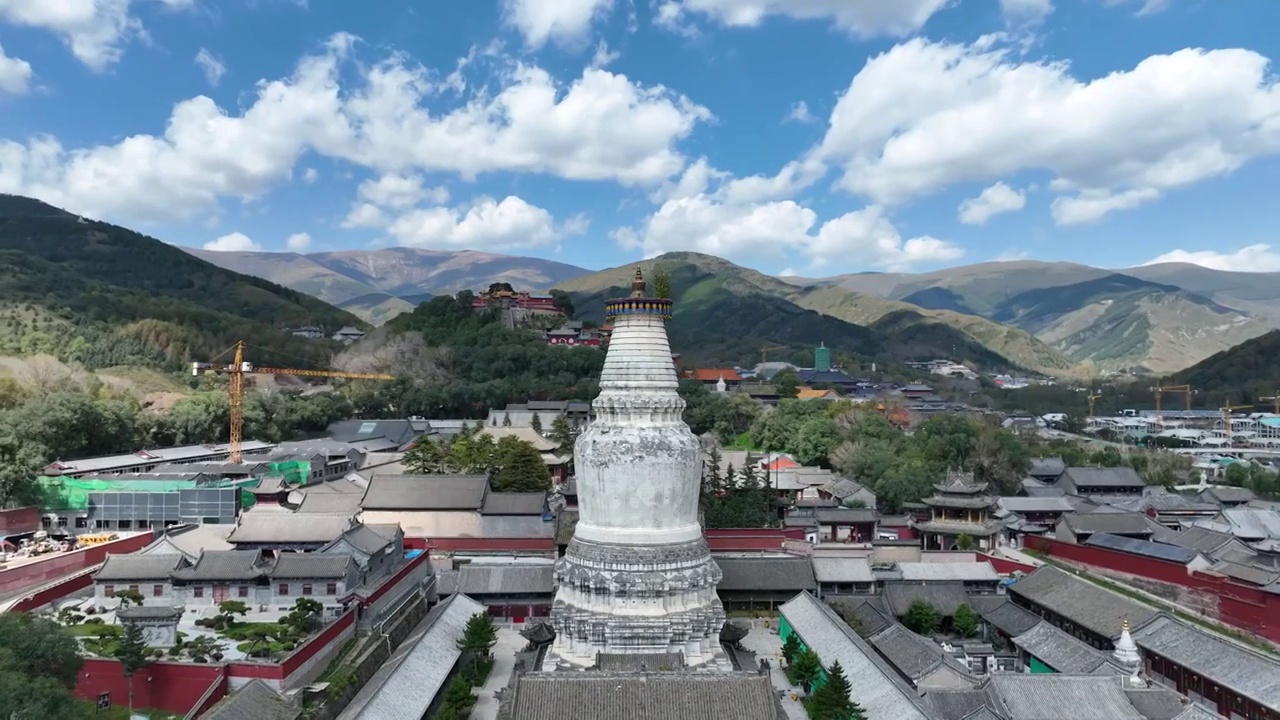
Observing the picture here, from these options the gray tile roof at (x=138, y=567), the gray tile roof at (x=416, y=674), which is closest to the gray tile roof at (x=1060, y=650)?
the gray tile roof at (x=416, y=674)

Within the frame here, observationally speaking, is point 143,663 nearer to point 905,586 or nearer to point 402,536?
point 402,536

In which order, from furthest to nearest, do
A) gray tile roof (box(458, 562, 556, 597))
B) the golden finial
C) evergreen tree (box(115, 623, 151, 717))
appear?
gray tile roof (box(458, 562, 556, 597)), the golden finial, evergreen tree (box(115, 623, 151, 717))

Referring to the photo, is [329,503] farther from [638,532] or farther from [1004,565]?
[1004,565]

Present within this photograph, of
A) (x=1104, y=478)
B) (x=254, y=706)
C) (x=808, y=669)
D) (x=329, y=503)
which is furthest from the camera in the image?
(x=1104, y=478)

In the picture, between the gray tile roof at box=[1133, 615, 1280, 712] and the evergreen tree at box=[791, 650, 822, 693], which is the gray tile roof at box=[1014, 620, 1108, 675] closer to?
the gray tile roof at box=[1133, 615, 1280, 712]

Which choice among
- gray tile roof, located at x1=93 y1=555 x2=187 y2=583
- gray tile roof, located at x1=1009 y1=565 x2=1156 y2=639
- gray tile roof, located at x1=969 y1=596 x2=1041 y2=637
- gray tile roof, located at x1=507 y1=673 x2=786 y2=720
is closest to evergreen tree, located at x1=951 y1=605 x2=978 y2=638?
gray tile roof, located at x1=969 y1=596 x2=1041 y2=637

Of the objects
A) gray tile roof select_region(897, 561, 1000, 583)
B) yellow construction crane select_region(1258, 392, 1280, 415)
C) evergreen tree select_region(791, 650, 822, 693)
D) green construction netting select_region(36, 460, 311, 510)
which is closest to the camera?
evergreen tree select_region(791, 650, 822, 693)

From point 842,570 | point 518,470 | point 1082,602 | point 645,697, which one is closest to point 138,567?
point 518,470
